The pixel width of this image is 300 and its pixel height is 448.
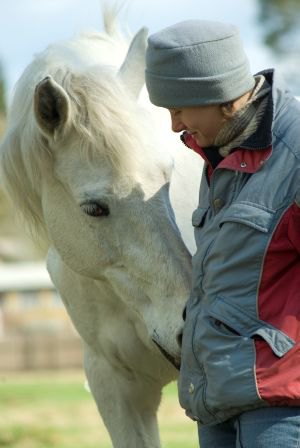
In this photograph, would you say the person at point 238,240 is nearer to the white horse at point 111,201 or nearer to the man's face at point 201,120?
the man's face at point 201,120

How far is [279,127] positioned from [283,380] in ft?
2.36

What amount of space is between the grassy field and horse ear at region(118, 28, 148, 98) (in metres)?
2.96

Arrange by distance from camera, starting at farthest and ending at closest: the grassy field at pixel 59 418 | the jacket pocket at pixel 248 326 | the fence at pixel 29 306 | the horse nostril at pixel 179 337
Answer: the fence at pixel 29 306 → the grassy field at pixel 59 418 → the horse nostril at pixel 179 337 → the jacket pocket at pixel 248 326

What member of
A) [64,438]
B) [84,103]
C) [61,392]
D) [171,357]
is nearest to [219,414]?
[171,357]

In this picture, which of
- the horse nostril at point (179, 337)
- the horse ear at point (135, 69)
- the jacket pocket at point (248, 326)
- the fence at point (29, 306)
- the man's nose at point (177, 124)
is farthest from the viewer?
the fence at point (29, 306)

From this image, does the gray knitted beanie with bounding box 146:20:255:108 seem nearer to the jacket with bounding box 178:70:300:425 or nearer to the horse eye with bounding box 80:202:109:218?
the jacket with bounding box 178:70:300:425

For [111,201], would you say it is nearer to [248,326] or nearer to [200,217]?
[200,217]

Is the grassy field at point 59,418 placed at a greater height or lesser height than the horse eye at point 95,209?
lesser

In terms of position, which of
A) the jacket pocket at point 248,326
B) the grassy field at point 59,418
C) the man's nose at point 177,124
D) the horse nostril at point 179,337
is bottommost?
the grassy field at point 59,418

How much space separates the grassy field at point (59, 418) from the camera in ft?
25.5

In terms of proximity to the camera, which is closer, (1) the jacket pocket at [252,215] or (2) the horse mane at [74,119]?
(1) the jacket pocket at [252,215]

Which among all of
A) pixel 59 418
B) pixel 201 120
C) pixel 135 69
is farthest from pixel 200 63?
pixel 59 418

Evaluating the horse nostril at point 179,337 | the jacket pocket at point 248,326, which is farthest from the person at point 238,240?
the horse nostril at point 179,337

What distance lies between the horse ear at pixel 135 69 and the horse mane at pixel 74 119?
2.1 inches
